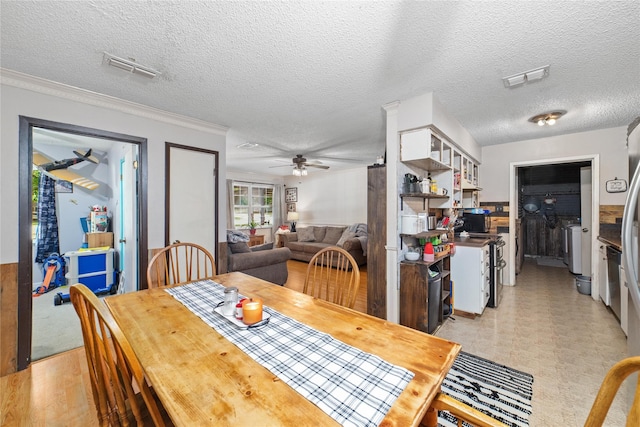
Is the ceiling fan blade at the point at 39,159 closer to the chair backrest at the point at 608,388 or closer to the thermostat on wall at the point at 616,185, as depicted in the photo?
the chair backrest at the point at 608,388

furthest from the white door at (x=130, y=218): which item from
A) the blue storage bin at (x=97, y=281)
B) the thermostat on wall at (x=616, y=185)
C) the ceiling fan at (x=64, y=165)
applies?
the thermostat on wall at (x=616, y=185)

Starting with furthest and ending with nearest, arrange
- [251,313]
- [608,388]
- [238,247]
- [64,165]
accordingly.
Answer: [64,165]
[238,247]
[251,313]
[608,388]

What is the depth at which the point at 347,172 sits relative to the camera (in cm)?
688

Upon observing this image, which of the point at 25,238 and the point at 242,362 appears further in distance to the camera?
the point at 25,238

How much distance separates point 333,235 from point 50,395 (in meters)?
5.35

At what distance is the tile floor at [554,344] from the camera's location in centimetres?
165

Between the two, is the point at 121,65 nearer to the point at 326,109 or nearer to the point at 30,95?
the point at 30,95

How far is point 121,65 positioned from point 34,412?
7.87 ft

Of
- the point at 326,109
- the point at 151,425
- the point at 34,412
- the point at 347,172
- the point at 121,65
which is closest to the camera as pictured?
the point at 151,425

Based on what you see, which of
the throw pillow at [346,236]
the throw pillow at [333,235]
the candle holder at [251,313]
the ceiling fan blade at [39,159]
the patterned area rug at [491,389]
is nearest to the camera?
the candle holder at [251,313]

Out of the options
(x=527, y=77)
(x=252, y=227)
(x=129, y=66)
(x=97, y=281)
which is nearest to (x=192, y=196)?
(x=129, y=66)

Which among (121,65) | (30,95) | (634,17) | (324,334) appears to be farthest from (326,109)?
(30,95)

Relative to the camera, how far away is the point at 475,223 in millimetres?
3951

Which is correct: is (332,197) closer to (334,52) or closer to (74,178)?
(74,178)
